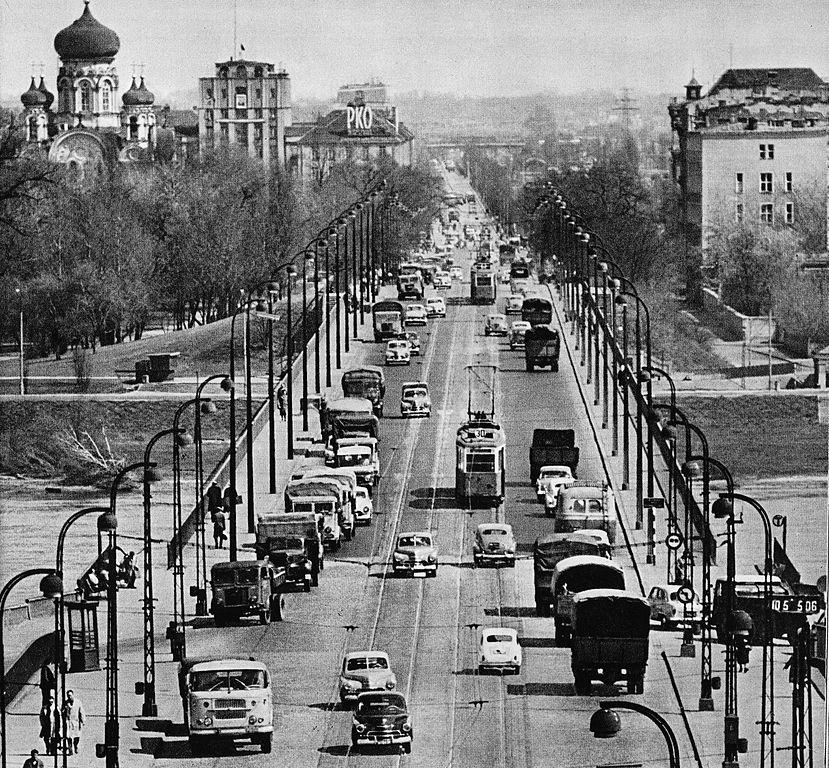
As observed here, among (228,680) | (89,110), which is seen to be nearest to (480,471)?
(228,680)

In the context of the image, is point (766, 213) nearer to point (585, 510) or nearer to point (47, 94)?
point (47, 94)

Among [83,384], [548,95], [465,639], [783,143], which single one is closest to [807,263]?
[783,143]

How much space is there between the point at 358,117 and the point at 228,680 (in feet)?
75.8

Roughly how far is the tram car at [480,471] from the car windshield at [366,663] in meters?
5.63

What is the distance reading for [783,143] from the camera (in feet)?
97.2

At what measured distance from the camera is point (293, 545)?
19.1m

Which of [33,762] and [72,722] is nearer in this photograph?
[33,762]

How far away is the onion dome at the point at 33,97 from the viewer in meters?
25.4

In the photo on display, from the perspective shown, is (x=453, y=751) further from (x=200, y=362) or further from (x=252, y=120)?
(x=252, y=120)

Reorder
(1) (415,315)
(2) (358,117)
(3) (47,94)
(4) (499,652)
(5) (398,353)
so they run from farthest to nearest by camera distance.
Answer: (2) (358,117) → (1) (415,315) → (3) (47,94) → (5) (398,353) → (4) (499,652)

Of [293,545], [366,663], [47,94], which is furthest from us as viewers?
[47,94]

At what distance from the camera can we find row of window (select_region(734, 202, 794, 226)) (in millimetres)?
29938

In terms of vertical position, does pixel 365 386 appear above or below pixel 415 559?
above

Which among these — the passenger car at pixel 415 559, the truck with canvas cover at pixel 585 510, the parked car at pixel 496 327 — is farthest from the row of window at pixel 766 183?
the passenger car at pixel 415 559
